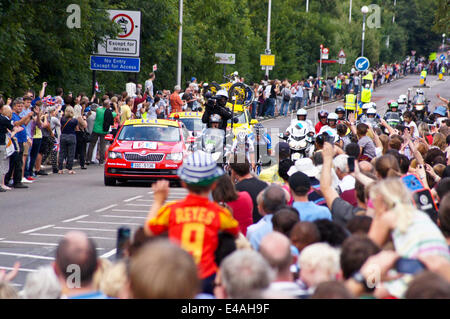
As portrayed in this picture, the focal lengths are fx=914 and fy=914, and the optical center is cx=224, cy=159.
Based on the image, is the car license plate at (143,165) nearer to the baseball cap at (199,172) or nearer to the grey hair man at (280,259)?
the baseball cap at (199,172)

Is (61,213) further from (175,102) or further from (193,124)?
(175,102)

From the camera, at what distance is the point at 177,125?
22.1 m

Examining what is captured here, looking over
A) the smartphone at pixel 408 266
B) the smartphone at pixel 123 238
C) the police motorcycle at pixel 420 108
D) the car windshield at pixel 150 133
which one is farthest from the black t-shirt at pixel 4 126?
the police motorcycle at pixel 420 108

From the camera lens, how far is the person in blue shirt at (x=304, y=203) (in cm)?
767

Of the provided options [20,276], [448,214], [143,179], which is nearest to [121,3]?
[143,179]

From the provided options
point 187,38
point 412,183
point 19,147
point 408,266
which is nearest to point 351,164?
point 412,183

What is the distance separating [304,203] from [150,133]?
45.9 feet

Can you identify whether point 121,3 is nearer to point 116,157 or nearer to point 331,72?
point 116,157

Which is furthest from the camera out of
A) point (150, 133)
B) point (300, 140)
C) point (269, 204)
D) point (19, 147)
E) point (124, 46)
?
point (124, 46)

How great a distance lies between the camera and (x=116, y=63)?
3084 cm

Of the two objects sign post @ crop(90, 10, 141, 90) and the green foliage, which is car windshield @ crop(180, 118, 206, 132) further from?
sign post @ crop(90, 10, 141, 90)

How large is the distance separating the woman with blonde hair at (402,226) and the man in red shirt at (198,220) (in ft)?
3.14

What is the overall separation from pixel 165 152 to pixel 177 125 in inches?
64.5
